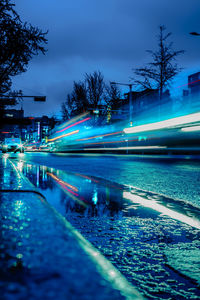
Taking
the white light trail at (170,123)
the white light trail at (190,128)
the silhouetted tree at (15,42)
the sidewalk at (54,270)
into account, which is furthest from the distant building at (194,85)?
the sidewalk at (54,270)

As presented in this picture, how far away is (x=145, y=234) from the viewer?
316 cm

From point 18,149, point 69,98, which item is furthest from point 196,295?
point 69,98

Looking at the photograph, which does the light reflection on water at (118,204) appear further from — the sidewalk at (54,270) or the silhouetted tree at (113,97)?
the silhouetted tree at (113,97)

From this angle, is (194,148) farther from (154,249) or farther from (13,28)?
(154,249)

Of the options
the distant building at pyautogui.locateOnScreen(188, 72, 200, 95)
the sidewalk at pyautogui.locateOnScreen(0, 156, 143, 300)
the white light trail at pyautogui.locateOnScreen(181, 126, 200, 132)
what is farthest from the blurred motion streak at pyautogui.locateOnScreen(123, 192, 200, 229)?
the white light trail at pyautogui.locateOnScreen(181, 126, 200, 132)

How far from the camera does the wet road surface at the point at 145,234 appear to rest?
78.5 inches

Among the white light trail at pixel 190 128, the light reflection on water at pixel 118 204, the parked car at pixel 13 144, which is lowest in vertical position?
the light reflection on water at pixel 118 204

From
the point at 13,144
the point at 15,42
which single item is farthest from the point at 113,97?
A: the point at 15,42

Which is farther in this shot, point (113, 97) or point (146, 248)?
point (113, 97)

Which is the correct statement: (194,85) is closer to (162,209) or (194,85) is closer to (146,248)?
(162,209)

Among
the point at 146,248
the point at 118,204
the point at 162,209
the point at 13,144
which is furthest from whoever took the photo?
the point at 13,144

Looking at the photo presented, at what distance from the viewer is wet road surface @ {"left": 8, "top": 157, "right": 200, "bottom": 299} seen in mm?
1995

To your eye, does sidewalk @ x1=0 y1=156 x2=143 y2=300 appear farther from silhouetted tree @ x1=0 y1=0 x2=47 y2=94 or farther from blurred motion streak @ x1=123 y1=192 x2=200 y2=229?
silhouetted tree @ x1=0 y1=0 x2=47 y2=94

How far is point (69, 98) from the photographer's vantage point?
7138 cm
